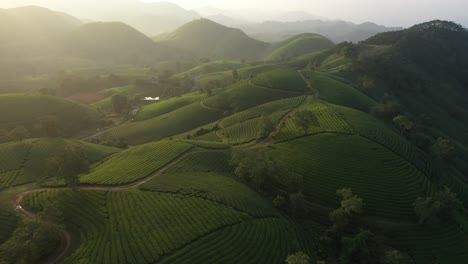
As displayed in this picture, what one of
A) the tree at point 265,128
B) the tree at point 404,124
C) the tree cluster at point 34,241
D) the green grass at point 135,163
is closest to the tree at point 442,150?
the tree at point 404,124

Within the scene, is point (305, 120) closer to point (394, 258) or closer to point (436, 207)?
point (436, 207)

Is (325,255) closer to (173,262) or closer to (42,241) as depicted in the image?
(173,262)

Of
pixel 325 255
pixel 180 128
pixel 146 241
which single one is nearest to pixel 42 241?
pixel 146 241

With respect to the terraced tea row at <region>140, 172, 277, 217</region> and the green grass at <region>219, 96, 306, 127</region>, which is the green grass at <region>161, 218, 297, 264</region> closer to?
the terraced tea row at <region>140, 172, 277, 217</region>

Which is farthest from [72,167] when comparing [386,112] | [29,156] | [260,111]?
[386,112]

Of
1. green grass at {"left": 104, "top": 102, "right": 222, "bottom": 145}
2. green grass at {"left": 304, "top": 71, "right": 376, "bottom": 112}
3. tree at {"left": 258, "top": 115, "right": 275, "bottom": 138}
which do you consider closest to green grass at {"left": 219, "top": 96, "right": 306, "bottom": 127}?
green grass at {"left": 304, "top": 71, "right": 376, "bottom": 112}
